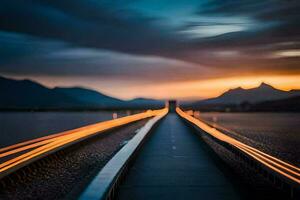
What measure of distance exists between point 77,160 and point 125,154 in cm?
514

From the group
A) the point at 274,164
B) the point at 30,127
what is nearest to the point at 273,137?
the point at 274,164

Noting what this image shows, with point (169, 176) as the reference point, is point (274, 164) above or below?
above

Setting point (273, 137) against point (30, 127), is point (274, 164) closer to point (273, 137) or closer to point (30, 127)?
point (273, 137)

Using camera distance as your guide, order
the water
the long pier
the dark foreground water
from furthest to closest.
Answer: the water → the dark foreground water → the long pier

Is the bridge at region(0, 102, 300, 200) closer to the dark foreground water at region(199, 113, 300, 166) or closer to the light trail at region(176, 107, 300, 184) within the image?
the light trail at region(176, 107, 300, 184)

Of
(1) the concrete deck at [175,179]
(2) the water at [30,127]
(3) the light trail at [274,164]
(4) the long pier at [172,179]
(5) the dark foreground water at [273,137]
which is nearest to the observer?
(4) the long pier at [172,179]

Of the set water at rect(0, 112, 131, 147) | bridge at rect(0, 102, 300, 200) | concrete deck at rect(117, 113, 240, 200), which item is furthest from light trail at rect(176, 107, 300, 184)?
water at rect(0, 112, 131, 147)

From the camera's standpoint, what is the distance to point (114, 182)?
13102 mm

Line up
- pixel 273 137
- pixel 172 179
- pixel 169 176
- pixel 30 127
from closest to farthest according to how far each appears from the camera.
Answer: pixel 172 179
pixel 169 176
pixel 273 137
pixel 30 127

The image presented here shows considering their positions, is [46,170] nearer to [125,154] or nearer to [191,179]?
[125,154]

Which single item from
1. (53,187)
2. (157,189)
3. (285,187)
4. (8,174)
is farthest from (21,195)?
(285,187)

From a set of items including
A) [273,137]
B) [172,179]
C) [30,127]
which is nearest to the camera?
[172,179]

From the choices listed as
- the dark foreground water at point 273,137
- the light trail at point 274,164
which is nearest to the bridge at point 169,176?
the light trail at point 274,164

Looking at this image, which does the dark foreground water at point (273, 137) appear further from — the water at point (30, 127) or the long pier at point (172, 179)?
the water at point (30, 127)
